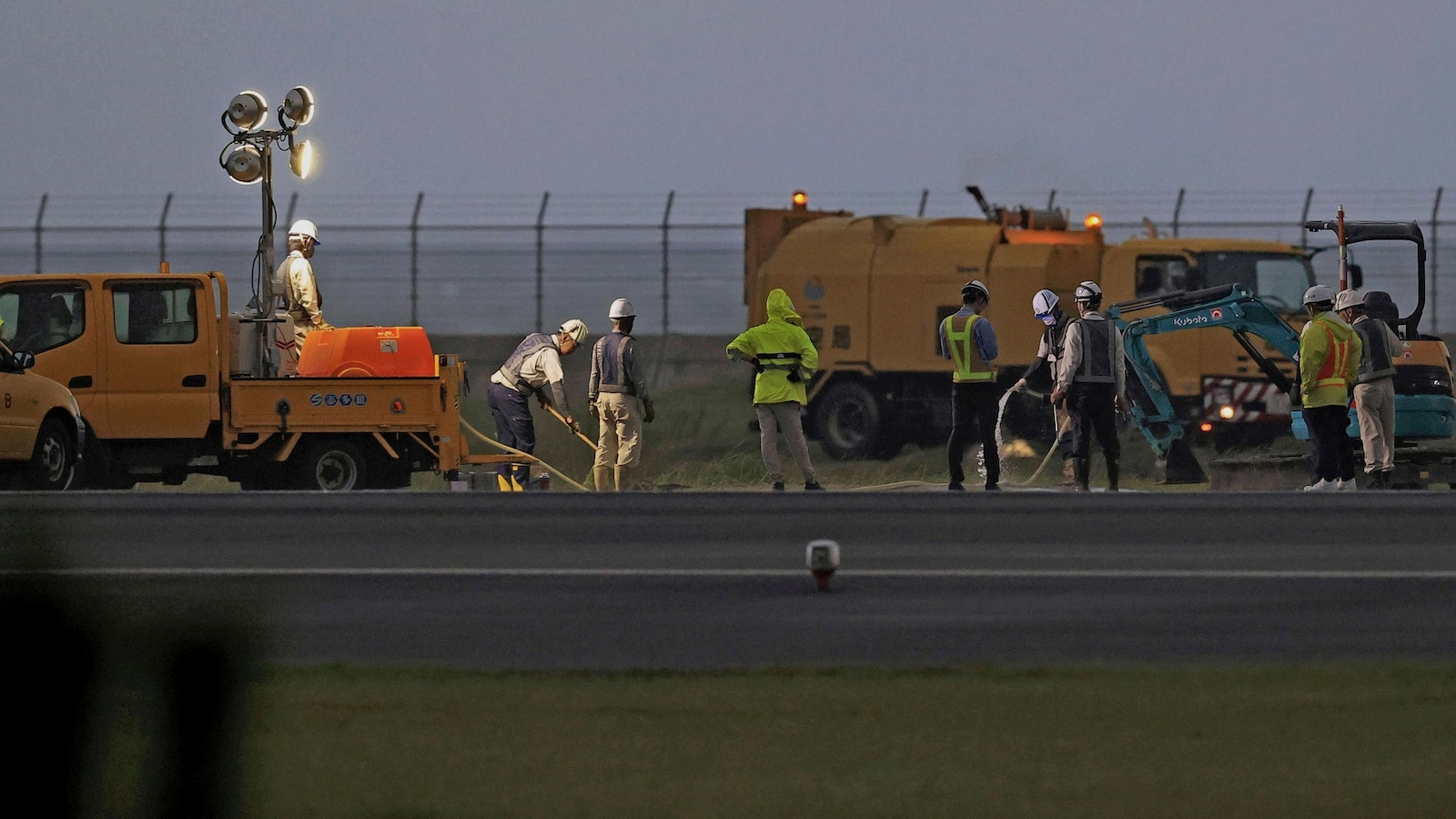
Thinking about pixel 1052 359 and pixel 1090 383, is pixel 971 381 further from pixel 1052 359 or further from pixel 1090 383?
pixel 1052 359

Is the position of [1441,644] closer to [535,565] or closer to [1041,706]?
[1041,706]

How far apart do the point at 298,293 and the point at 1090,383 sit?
679 centimetres

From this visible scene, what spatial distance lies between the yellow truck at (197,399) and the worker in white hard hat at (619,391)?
1.42m

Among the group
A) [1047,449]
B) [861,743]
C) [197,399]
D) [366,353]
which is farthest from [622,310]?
[861,743]

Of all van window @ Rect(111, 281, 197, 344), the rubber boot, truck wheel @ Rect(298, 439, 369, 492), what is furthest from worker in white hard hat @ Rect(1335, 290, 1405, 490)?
van window @ Rect(111, 281, 197, 344)

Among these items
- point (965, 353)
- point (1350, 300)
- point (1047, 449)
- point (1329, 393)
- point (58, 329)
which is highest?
point (1350, 300)

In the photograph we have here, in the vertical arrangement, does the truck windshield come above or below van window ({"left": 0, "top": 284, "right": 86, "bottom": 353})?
above

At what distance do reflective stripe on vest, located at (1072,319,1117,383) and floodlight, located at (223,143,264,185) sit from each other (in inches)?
298

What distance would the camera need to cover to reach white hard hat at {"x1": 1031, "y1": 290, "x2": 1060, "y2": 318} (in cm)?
2327

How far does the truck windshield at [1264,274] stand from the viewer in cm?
2733

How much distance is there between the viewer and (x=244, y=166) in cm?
2186

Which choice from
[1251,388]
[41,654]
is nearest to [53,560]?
[41,654]

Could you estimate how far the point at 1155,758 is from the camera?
6918 mm

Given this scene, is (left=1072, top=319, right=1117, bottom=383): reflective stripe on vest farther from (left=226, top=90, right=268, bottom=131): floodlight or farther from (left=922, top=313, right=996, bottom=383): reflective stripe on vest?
(left=226, top=90, right=268, bottom=131): floodlight
